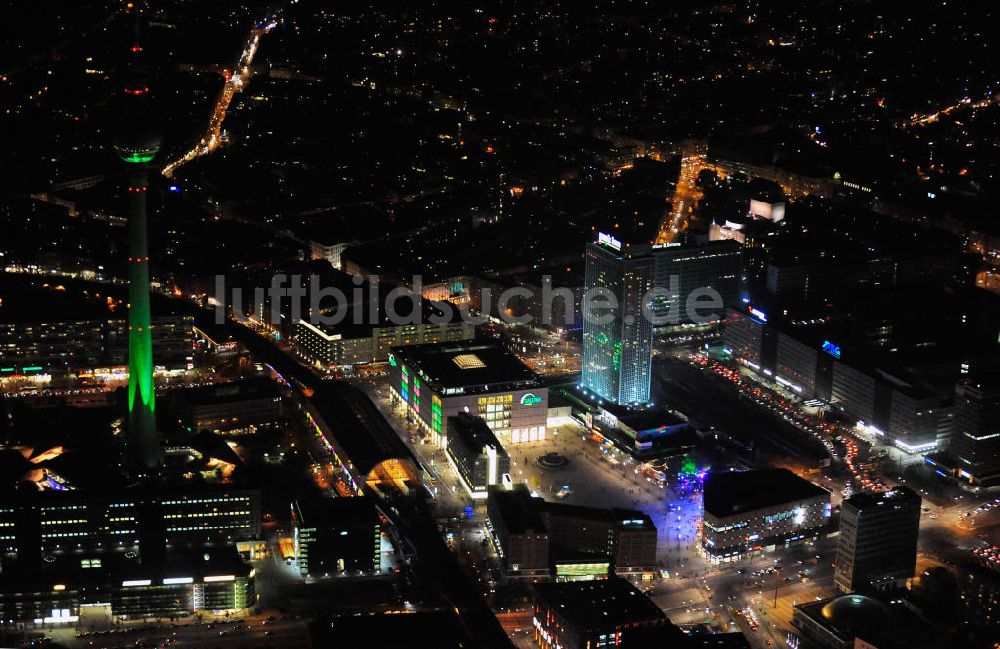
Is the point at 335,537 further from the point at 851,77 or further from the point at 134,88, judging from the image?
the point at 851,77

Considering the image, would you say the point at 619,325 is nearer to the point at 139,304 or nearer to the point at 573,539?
the point at 573,539

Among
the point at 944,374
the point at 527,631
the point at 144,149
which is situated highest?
the point at 144,149

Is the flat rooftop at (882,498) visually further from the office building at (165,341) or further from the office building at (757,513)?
the office building at (165,341)

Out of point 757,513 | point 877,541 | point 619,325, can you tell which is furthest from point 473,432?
point 877,541

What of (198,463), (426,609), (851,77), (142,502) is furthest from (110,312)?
(851,77)

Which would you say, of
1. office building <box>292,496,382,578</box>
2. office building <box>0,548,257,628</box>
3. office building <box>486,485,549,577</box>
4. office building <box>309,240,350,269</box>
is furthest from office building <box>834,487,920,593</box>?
office building <box>309,240,350,269</box>
